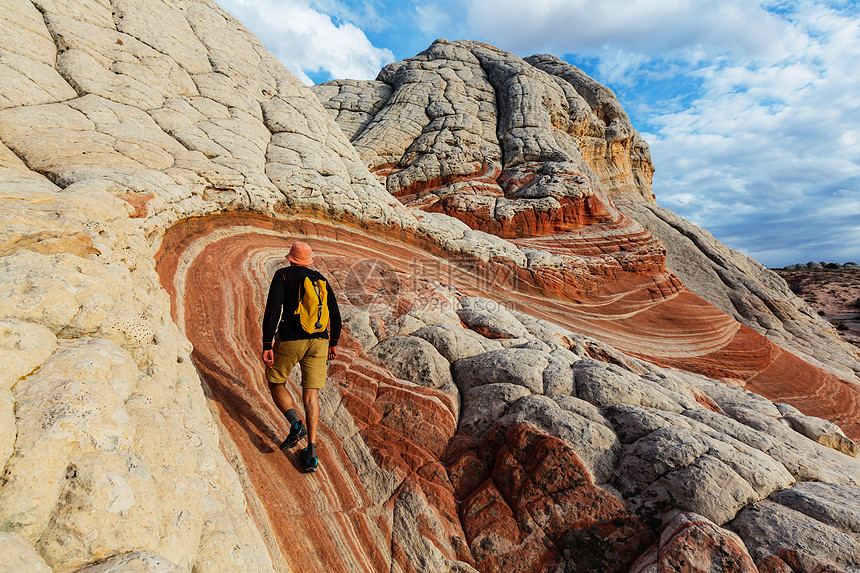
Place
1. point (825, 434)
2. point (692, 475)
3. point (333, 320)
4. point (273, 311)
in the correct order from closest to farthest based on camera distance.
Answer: point (692, 475)
point (273, 311)
point (333, 320)
point (825, 434)

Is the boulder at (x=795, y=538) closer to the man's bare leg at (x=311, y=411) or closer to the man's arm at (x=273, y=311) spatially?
the man's bare leg at (x=311, y=411)

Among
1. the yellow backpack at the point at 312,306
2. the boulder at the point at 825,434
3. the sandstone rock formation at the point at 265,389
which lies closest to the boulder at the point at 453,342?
the sandstone rock formation at the point at 265,389

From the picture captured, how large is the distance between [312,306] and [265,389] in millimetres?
1740

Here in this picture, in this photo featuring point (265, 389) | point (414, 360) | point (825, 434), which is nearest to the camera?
point (265, 389)

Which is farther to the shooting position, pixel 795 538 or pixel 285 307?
pixel 285 307

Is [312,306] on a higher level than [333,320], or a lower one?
higher

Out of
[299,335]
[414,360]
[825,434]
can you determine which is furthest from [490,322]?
[825,434]

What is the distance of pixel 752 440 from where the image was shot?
4.87 metres

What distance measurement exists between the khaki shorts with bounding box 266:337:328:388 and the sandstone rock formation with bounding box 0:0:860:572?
0.76 m

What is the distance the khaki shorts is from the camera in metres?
4.21

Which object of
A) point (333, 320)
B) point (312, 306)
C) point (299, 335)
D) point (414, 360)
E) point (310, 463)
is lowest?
point (310, 463)

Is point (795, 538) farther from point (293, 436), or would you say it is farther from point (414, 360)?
point (293, 436)

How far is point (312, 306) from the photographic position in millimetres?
4211

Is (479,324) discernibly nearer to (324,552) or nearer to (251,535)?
(324,552)
